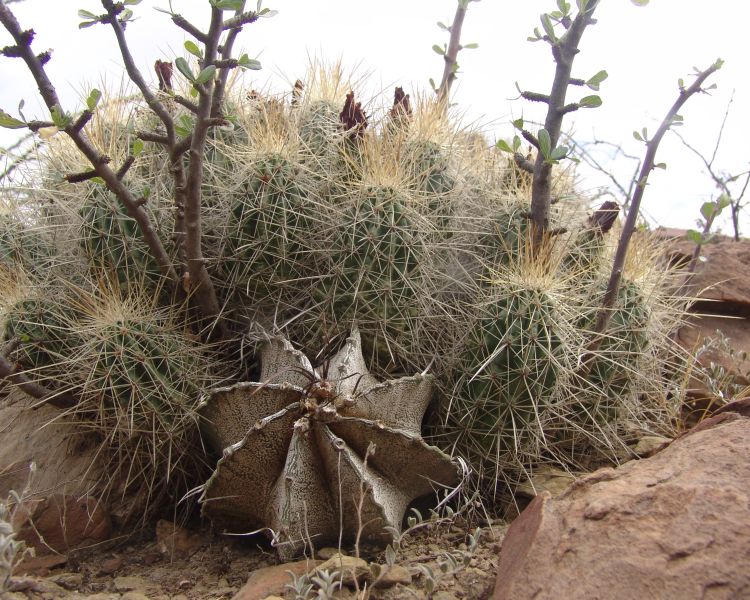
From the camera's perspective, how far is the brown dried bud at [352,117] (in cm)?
288

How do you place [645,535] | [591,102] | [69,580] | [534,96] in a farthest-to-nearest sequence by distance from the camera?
1. [534,96]
2. [591,102]
3. [69,580]
4. [645,535]

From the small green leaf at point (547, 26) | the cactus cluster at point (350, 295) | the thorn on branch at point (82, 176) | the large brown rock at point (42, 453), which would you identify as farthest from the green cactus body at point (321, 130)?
the large brown rock at point (42, 453)

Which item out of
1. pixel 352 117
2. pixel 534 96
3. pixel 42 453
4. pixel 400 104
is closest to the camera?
pixel 534 96

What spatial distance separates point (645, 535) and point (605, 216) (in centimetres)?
177

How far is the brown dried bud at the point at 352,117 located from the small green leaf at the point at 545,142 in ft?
2.71

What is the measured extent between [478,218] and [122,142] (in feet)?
4.88

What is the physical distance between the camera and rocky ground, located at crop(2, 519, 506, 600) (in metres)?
1.77

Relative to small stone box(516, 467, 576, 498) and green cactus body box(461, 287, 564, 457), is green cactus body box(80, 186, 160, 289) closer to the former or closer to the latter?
green cactus body box(461, 287, 564, 457)

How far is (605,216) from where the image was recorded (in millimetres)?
3018

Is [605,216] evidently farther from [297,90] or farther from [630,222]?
[297,90]

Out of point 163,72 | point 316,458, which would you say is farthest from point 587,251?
point 163,72

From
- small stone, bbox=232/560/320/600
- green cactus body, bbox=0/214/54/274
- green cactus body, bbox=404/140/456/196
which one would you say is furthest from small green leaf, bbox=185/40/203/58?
small stone, bbox=232/560/320/600

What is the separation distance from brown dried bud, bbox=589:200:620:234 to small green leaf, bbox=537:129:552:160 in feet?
2.69

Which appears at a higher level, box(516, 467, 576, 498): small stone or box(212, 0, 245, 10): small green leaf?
box(212, 0, 245, 10): small green leaf
